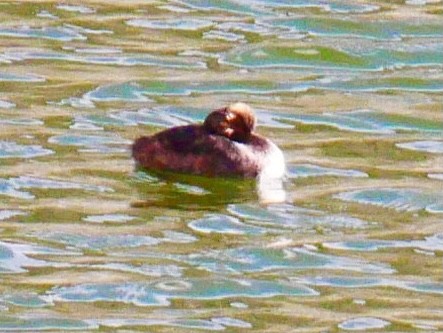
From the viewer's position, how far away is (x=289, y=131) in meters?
12.0

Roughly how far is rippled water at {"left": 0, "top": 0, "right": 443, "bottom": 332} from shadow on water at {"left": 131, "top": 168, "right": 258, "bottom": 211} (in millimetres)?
15

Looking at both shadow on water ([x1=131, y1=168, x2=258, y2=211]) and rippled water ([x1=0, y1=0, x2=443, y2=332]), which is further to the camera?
shadow on water ([x1=131, y1=168, x2=258, y2=211])

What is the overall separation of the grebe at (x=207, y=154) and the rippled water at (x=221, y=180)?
74mm

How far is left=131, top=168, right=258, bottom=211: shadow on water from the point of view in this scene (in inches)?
409

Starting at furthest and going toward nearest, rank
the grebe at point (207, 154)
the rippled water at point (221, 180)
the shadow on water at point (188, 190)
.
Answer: the grebe at point (207, 154) → the shadow on water at point (188, 190) → the rippled water at point (221, 180)

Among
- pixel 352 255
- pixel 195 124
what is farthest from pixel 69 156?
pixel 352 255

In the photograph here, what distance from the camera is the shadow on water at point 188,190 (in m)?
10.4

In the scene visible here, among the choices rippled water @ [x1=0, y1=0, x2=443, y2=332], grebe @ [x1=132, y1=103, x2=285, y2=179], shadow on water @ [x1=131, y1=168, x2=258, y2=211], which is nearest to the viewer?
rippled water @ [x1=0, y1=0, x2=443, y2=332]

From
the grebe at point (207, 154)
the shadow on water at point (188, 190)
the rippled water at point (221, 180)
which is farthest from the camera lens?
the grebe at point (207, 154)

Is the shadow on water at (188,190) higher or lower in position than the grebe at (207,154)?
lower

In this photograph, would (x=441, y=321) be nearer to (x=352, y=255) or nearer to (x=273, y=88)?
(x=352, y=255)

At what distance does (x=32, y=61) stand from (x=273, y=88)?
159cm

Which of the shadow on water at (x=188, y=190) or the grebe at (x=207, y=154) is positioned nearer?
the shadow on water at (x=188, y=190)

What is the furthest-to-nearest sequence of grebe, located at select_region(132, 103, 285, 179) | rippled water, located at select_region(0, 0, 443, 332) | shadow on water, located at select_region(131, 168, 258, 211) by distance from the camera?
grebe, located at select_region(132, 103, 285, 179) → shadow on water, located at select_region(131, 168, 258, 211) → rippled water, located at select_region(0, 0, 443, 332)
